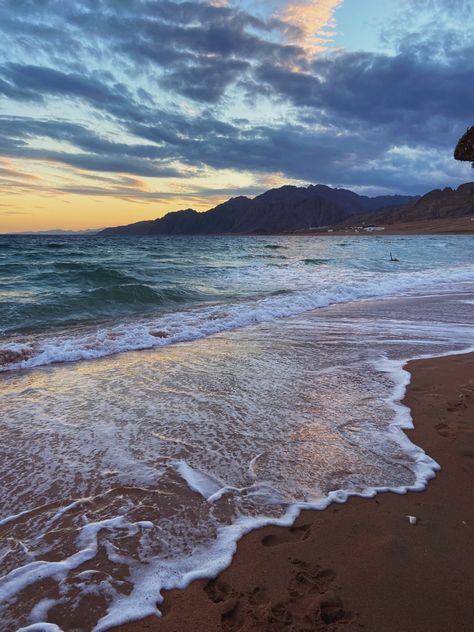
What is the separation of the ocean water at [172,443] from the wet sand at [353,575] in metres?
0.12

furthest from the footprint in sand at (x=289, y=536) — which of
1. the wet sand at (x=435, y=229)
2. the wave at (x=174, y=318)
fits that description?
the wet sand at (x=435, y=229)

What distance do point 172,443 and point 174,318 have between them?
6311 mm

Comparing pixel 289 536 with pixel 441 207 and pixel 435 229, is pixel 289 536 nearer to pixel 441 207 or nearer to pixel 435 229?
pixel 435 229

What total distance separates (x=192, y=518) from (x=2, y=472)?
1.64m

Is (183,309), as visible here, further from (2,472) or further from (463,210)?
(463,210)

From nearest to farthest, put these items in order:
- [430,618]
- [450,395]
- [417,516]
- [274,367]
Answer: [430,618]
[417,516]
[450,395]
[274,367]

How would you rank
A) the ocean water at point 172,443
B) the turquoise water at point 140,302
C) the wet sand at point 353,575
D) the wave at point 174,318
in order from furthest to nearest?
the turquoise water at point 140,302 < the wave at point 174,318 < the ocean water at point 172,443 < the wet sand at point 353,575

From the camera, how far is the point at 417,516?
2.68 m

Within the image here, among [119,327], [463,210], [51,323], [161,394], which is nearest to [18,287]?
[51,323]

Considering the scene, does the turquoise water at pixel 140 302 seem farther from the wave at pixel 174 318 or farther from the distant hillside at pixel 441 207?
the distant hillside at pixel 441 207

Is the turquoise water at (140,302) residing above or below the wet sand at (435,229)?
below

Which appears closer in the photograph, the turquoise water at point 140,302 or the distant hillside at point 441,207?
the turquoise water at point 140,302

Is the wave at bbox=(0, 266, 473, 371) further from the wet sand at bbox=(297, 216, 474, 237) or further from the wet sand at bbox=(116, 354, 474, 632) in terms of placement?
the wet sand at bbox=(297, 216, 474, 237)

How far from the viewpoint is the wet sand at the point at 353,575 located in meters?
1.94
